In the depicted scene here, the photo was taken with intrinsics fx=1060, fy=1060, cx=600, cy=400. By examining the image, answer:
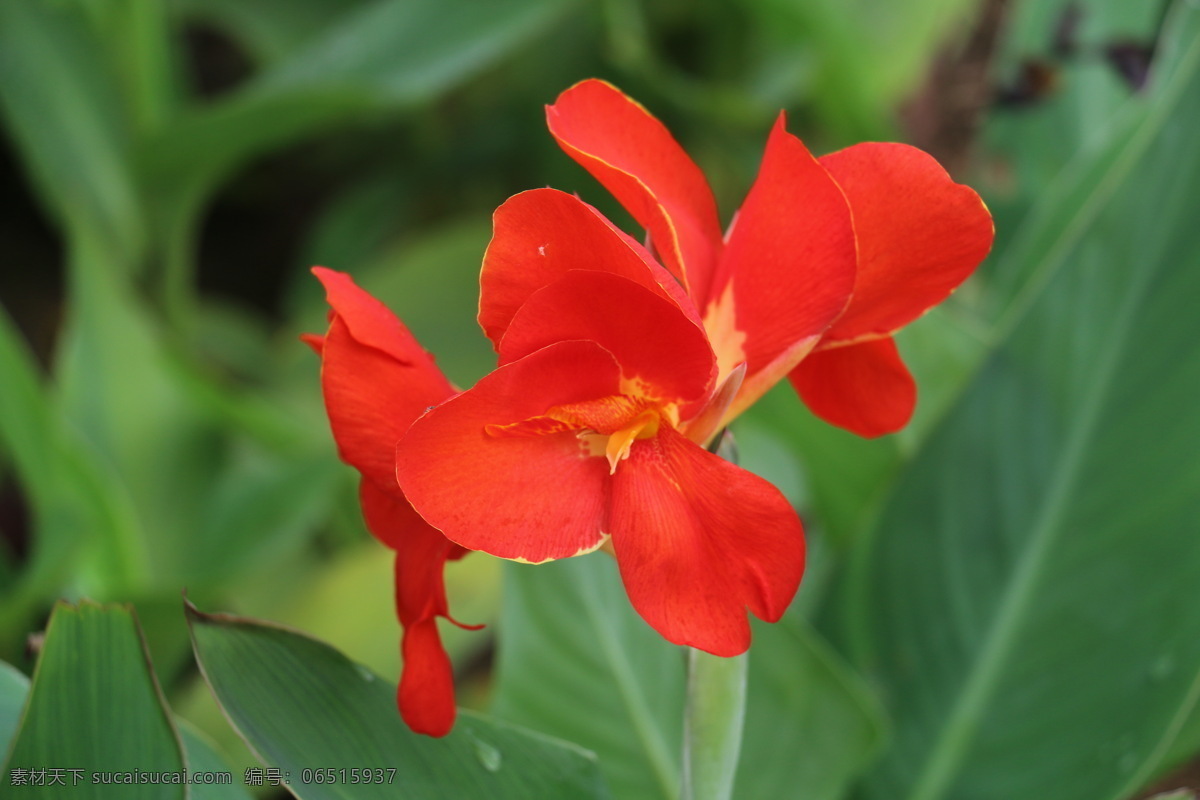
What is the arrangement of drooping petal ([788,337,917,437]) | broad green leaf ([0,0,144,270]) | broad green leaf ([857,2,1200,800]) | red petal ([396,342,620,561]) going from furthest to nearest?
broad green leaf ([0,0,144,270])
broad green leaf ([857,2,1200,800])
drooping petal ([788,337,917,437])
red petal ([396,342,620,561])

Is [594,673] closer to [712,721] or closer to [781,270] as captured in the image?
[712,721]

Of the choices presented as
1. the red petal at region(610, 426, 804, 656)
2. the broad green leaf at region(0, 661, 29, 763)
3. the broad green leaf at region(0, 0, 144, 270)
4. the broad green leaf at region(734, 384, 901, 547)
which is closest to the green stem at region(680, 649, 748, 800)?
the red petal at region(610, 426, 804, 656)

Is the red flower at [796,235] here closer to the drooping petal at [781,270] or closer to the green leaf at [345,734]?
the drooping petal at [781,270]

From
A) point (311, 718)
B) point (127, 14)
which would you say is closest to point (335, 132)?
point (127, 14)

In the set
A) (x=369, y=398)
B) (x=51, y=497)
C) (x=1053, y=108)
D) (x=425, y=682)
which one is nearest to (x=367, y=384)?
(x=369, y=398)

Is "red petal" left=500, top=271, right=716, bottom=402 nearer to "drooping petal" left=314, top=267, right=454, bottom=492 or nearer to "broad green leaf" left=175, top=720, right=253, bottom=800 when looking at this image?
"drooping petal" left=314, top=267, right=454, bottom=492

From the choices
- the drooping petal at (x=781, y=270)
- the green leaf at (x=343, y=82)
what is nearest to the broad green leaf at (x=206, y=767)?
the drooping petal at (x=781, y=270)
